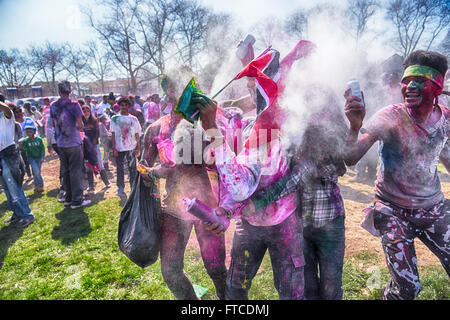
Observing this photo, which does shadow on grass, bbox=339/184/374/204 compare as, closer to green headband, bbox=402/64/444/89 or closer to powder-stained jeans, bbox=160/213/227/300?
green headband, bbox=402/64/444/89

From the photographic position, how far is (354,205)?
519 centimetres

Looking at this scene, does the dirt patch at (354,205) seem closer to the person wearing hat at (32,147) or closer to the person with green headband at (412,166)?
the person wearing hat at (32,147)

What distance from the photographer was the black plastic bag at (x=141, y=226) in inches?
83.7

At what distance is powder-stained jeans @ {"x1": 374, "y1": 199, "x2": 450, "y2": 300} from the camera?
1950 mm

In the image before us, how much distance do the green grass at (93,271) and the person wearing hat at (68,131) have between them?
1032 mm

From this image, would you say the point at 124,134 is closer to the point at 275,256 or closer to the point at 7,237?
the point at 7,237

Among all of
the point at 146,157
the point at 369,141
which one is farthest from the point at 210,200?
the point at 369,141

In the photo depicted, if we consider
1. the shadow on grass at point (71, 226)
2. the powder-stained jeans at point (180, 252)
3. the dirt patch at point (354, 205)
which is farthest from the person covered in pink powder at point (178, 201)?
the shadow on grass at point (71, 226)

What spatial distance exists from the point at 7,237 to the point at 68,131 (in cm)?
197

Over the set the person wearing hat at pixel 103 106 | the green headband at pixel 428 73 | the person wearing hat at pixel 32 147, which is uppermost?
the person wearing hat at pixel 103 106

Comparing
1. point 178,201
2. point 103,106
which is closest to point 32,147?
point 178,201

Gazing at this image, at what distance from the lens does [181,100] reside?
1.35 metres

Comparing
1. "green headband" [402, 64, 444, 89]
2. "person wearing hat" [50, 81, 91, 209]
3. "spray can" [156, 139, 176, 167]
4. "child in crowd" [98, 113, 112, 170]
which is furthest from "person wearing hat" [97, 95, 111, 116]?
"green headband" [402, 64, 444, 89]

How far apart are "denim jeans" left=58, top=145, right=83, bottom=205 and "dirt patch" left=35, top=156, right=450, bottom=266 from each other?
706 mm
